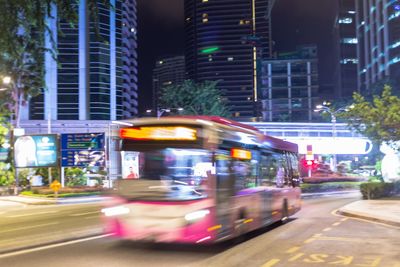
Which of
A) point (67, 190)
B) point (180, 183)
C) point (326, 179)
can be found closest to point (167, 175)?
point (180, 183)

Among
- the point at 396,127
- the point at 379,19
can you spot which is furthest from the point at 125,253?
the point at 379,19

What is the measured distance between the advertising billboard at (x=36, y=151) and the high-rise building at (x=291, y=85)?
406 ft

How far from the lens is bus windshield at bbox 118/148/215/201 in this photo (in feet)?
38.8

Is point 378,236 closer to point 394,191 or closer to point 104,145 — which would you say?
point 394,191

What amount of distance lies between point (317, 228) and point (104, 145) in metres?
28.5

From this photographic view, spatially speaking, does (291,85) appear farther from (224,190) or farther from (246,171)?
(224,190)

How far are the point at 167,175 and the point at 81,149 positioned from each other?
32136 millimetres

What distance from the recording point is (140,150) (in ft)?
41.4

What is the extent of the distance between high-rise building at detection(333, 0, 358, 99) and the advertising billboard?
142 meters

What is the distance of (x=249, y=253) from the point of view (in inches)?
472

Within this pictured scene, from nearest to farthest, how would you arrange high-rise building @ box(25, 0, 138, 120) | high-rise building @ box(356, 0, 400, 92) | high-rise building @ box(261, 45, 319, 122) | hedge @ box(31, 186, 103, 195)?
hedge @ box(31, 186, 103, 195) < high-rise building @ box(25, 0, 138, 120) < high-rise building @ box(356, 0, 400, 92) < high-rise building @ box(261, 45, 319, 122)

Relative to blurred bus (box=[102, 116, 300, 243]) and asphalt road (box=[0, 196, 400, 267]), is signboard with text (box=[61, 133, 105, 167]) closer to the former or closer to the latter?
asphalt road (box=[0, 196, 400, 267])

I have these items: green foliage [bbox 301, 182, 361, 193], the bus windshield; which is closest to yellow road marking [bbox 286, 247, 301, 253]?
the bus windshield

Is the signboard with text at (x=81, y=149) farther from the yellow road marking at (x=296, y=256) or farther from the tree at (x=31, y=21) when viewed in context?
the yellow road marking at (x=296, y=256)
